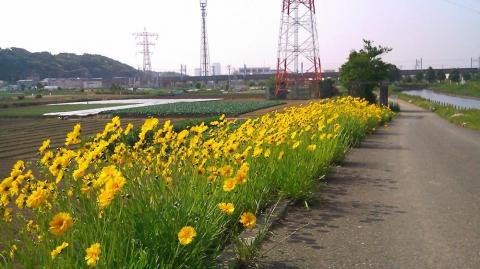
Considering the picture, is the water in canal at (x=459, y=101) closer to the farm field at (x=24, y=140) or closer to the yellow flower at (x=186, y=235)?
the farm field at (x=24, y=140)

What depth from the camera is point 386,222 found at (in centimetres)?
525

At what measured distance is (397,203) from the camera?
20.2 ft

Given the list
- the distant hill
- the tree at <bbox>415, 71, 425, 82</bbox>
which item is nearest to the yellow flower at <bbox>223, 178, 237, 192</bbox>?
the tree at <bbox>415, 71, 425, 82</bbox>

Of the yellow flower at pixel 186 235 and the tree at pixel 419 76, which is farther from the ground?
the tree at pixel 419 76

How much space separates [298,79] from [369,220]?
54.4 m

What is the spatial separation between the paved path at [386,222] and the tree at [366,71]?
25486mm

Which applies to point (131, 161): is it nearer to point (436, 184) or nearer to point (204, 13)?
point (436, 184)

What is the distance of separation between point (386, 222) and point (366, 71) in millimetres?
30312

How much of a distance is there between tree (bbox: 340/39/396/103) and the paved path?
25486 millimetres

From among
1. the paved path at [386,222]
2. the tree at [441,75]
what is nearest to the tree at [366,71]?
the paved path at [386,222]

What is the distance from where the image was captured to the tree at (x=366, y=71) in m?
34.2

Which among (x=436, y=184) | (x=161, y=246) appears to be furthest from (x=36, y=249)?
(x=436, y=184)

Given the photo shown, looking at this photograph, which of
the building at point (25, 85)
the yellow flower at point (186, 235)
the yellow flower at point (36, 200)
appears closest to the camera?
the yellow flower at point (36, 200)

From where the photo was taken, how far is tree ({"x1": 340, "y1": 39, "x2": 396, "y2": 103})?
3416 centimetres
